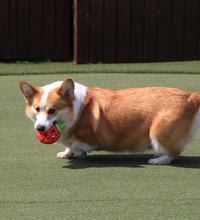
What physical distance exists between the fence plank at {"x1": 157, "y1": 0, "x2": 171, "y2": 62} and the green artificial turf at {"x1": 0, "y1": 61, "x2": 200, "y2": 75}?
0.48 meters

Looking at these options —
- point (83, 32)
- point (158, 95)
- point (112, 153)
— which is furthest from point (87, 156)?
point (83, 32)

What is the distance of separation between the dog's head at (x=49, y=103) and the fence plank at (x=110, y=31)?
17.5 feet

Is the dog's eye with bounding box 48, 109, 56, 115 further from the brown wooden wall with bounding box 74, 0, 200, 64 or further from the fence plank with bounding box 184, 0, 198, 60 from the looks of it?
the fence plank with bounding box 184, 0, 198, 60

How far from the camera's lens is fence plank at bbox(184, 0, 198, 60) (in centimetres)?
862

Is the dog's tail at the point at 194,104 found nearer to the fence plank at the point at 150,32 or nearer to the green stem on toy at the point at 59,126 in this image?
the green stem on toy at the point at 59,126

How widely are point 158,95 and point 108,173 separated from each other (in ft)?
2.73

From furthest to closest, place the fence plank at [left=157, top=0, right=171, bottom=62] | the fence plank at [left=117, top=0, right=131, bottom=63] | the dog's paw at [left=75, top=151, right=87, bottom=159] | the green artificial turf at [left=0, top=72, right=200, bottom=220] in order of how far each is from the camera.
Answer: the fence plank at [left=157, top=0, right=171, bottom=62] < the fence plank at [left=117, top=0, right=131, bottom=63] < the dog's paw at [left=75, top=151, right=87, bottom=159] < the green artificial turf at [left=0, top=72, right=200, bottom=220]

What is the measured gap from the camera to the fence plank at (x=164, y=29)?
855 cm

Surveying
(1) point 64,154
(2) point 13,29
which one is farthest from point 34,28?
(1) point 64,154

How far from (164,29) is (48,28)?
2.84 meters

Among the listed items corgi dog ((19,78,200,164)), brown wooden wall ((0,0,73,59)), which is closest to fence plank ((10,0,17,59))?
brown wooden wall ((0,0,73,59))

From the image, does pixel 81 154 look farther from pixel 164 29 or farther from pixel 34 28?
pixel 34 28

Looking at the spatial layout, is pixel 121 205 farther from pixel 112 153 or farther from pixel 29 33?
pixel 29 33

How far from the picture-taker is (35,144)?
3.83 m
